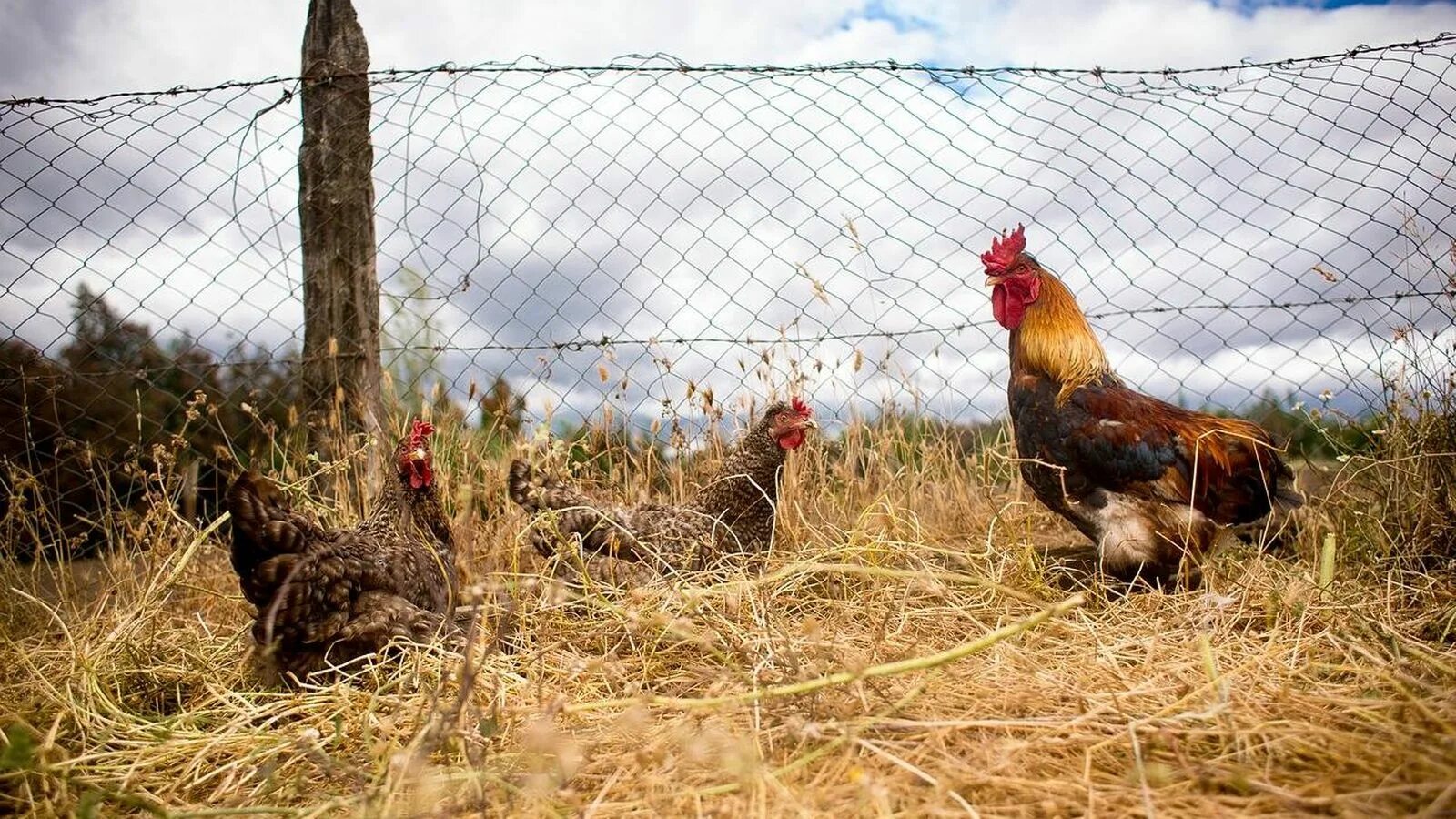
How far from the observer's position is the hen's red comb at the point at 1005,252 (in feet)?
11.9

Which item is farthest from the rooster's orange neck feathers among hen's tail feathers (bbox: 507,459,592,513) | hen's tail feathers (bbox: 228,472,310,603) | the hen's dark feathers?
hen's tail feathers (bbox: 228,472,310,603)

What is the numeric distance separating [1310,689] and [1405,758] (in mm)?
520

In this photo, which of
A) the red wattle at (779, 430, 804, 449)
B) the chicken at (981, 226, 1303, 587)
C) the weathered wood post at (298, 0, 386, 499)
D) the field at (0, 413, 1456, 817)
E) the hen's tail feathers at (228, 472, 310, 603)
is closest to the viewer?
the field at (0, 413, 1456, 817)

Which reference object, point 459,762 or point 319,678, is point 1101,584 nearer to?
point 459,762

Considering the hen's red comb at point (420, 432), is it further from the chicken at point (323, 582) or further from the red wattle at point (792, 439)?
the red wattle at point (792, 439)

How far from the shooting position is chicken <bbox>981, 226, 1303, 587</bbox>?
123 inches

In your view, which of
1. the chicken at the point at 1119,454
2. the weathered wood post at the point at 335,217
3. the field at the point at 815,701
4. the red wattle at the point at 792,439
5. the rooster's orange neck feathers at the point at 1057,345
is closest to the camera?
the field at the point at 815,701

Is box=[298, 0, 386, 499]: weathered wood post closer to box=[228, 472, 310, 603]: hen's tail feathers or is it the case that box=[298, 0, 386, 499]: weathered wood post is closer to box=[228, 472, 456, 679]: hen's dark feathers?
box=[228, 472, 456, 679]: hen's dark feathers

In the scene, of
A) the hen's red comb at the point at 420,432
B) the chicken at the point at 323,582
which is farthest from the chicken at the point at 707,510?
the chicken at the point at 323,582

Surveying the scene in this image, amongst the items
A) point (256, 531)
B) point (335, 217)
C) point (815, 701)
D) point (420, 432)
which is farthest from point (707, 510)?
point (335, 217)

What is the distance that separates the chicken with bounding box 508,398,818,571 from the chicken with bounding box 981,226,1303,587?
100 cm

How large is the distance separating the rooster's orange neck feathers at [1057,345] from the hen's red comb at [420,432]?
2.57 meters

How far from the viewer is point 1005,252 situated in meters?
3.66

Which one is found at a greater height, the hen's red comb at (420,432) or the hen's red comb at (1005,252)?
the hen's red comb at (1005,252)
